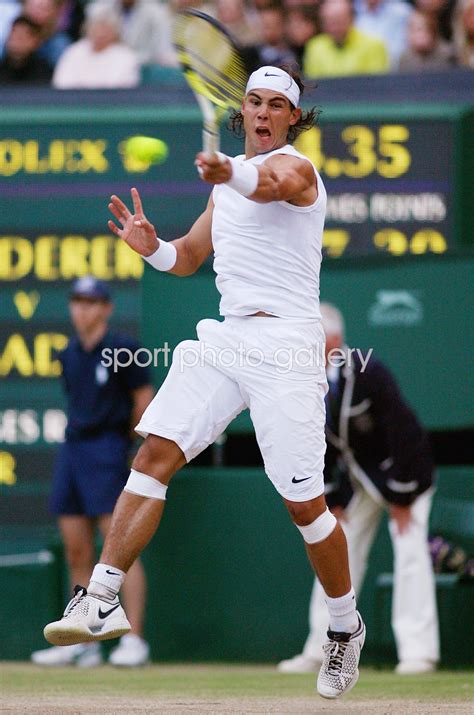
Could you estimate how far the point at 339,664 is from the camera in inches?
230

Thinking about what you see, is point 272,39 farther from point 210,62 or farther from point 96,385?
point 210,62

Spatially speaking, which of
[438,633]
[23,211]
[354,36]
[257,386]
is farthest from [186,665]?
[354,36]

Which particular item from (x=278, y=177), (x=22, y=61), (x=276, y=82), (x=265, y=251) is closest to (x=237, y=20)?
(x=22, y=61)

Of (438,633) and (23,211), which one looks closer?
(438,633)

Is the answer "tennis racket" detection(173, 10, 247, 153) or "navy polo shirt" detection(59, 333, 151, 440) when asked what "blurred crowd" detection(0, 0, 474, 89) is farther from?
"tennis racket" detection(173, 10, 247, 153)

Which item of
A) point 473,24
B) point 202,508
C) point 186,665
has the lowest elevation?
point 186,665

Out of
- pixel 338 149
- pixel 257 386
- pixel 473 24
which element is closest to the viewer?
pixel 257 386

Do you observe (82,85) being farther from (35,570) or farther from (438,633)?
(438,633)

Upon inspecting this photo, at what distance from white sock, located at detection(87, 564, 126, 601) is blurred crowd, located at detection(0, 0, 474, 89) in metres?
4.79

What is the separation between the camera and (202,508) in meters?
8.72

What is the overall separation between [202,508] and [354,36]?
3431 millimetres

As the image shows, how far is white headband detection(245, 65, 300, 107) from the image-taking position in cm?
555

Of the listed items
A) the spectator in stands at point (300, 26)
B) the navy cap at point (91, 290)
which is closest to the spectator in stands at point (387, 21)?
the spectator in stands at point (300, 26)

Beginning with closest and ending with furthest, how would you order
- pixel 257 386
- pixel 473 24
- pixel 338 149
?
pixel 257 386, pixel 338 149, pixel 473 24
